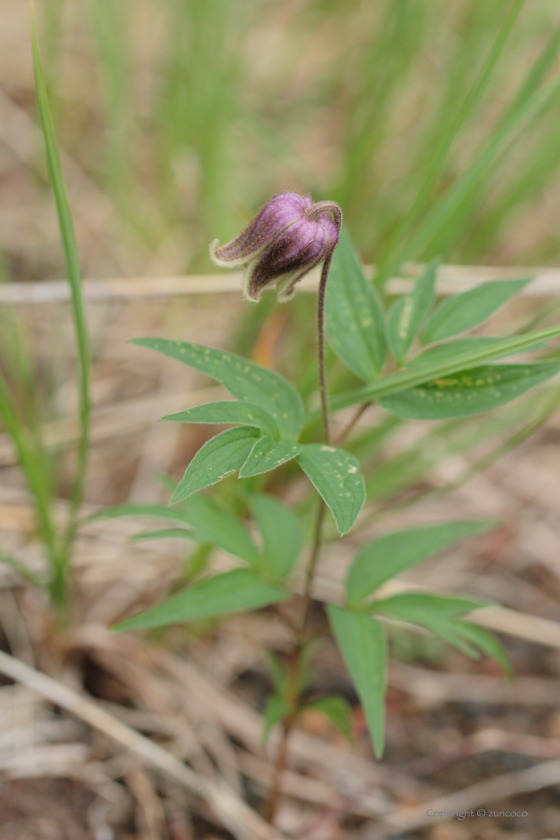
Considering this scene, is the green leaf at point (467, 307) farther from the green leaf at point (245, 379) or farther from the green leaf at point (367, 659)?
the green leaf at point (367, 659)

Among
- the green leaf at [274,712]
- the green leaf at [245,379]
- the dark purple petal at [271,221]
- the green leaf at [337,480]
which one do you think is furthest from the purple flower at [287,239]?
the green leaf at [274,712]

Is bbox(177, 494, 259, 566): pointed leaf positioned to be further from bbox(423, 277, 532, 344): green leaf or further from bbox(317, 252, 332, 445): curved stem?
bbox(423, 277, 532, 344): green leaf

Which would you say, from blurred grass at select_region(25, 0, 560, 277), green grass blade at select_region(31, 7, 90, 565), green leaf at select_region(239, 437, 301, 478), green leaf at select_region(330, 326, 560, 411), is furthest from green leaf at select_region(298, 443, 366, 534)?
blurred grass at select_region(25, 0, 560, 277)

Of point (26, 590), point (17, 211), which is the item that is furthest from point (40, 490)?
point (17, 211)

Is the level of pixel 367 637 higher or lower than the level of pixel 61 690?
higher

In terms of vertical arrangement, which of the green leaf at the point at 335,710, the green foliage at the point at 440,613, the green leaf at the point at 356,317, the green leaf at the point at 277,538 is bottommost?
the green leaf at the point at 335,710

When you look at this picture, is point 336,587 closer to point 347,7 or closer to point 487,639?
point 487,639
